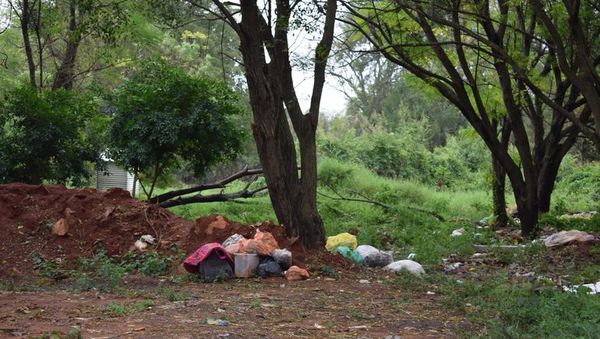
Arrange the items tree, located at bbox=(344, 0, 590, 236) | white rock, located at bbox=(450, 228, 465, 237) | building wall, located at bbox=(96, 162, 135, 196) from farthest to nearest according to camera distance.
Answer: building wall, located at bbox=(96, 162, 135, 196)
white rock, located at bbox=(450, 228, 465, 237)
tree, located at bbox=(344, 0, 590, 236)

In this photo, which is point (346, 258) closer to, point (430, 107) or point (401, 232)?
point (401, 232)

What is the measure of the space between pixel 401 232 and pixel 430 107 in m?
29.5

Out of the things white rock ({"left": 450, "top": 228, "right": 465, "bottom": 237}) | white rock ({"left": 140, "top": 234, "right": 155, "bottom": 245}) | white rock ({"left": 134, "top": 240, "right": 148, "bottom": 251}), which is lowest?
white rock ({"left": 450, "top": 228, "right": 465, "bottom": 237})

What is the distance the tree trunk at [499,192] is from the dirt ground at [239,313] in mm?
7840

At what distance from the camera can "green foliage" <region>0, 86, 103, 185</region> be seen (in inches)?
484

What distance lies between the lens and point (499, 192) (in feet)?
48.6

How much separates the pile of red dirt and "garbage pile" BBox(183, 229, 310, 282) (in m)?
0.43

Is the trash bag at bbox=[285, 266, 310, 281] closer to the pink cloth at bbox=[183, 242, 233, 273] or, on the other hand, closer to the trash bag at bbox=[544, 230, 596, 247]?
the pink cloth at bbox=[183, 242, 233, 273]

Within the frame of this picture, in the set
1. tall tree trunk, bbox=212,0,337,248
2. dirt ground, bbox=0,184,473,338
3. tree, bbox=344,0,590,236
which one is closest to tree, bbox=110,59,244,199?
dirt ground, bbox=0,184,473,338

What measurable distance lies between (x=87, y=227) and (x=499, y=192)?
884cm

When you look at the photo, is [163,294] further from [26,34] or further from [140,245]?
[26,34]

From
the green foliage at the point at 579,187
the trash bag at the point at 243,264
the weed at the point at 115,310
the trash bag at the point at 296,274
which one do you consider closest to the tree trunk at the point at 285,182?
the trash bag at the point at 296,274

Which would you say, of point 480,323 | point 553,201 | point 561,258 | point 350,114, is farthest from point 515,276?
point 350,114

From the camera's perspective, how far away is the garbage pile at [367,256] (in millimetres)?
8781
